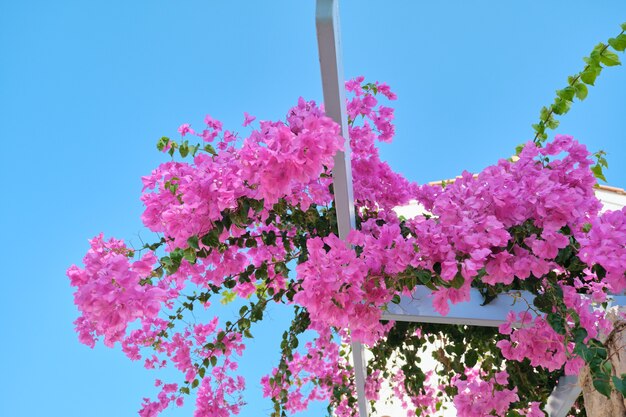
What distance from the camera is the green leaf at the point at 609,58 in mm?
1836

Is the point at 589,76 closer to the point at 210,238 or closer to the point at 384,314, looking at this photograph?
the point at 384,314

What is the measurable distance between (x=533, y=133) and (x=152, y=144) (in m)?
1.39

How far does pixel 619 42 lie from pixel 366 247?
3.51ft

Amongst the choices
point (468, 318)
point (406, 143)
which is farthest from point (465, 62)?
point (468, 318)

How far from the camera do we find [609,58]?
185 centimetres

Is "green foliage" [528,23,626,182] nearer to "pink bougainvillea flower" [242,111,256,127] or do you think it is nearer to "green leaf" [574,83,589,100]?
"green leaf" [574,83,589,100]

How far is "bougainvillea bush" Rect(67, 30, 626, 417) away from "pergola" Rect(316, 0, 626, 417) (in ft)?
0.20

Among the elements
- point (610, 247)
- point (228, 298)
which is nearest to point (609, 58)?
point (610, 247)

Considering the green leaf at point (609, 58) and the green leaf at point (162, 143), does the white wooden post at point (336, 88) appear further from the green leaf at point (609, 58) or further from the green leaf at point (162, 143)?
the green leaf at point (609, 58)

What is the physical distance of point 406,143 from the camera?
3410mm

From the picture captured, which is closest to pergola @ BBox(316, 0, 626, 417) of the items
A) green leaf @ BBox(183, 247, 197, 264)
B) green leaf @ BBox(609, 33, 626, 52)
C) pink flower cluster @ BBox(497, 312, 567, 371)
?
pink flower cluster @ BBox(497, 312, 567, 371)

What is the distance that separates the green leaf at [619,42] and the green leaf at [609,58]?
0.02m

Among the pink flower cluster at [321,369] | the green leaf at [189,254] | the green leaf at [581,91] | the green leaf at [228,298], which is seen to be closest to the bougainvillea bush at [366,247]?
the green leaf at [189,254]

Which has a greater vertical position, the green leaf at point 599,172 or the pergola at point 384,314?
the green leaf at point 599,172
